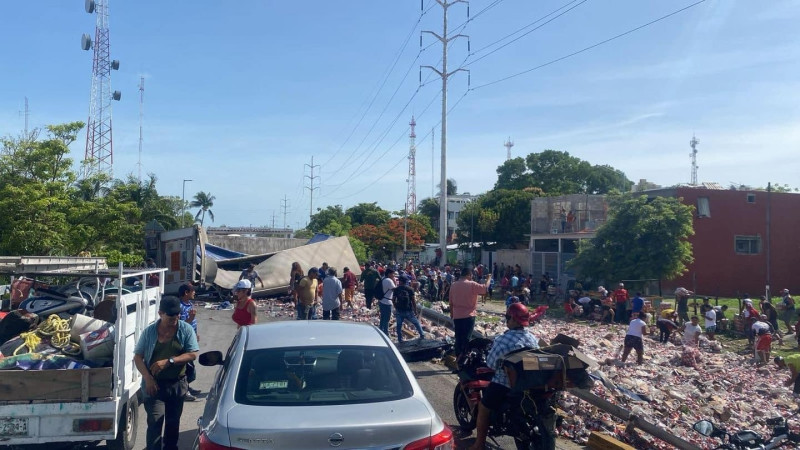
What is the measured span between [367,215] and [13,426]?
3114 inches

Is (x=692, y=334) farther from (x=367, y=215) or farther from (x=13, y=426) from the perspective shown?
(x=367, y=215)

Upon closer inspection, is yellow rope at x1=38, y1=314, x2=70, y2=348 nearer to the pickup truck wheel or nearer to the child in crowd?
the pickup truck wheel

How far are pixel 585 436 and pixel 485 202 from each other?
2151 inches

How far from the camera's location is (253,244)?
37375 millimetres

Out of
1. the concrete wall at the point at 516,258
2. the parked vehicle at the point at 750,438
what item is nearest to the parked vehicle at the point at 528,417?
the parked vehicle at the point at 750,438

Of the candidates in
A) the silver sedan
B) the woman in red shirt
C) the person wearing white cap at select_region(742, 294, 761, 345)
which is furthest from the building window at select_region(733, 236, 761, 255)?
the silver sedan

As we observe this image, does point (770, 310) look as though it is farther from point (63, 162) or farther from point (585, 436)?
point (63, 162)

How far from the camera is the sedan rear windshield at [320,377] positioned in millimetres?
4483

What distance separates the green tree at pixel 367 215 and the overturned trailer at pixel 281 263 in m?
52.4

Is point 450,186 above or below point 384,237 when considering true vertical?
above

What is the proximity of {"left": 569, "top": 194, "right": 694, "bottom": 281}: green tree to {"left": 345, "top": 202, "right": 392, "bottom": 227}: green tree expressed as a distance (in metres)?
52.5

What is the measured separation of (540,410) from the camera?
6273 mm

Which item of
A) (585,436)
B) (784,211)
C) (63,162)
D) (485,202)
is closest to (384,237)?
(485,202)

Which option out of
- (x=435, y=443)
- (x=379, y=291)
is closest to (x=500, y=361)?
(x=435, y=443)
